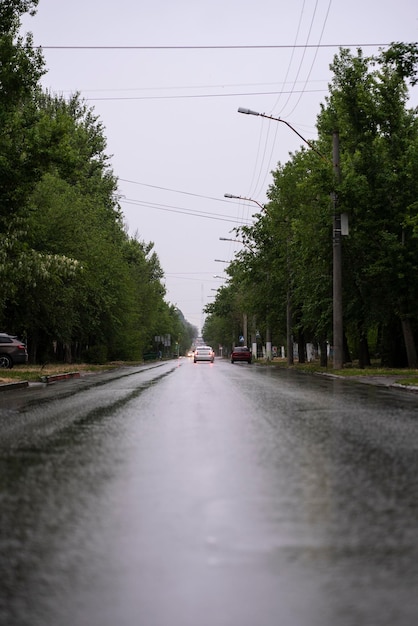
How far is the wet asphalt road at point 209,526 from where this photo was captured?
3527mm

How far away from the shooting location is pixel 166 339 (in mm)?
128250

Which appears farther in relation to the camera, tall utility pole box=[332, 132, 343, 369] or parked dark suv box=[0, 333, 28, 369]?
parked dark suv box=[0, 333, 28, 369]

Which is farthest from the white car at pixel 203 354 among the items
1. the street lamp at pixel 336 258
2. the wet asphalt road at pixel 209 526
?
the wet asphalt road at pixel 209 526

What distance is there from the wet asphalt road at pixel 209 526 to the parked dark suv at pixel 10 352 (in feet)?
84.5

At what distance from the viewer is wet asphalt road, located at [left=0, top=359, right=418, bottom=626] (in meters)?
3.53

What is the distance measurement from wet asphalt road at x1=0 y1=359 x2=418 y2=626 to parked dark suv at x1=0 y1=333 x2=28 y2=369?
25744 mm

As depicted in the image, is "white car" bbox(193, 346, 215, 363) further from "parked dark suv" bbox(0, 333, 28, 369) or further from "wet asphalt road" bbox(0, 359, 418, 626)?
"wet asphalt road" bbox(0, 359, 418, 626)

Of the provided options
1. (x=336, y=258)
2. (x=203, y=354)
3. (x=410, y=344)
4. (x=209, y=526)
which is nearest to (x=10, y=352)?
(x=336, y=258)

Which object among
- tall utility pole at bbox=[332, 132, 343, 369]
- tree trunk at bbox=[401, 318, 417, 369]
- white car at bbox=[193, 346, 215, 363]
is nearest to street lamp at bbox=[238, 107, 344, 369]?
tall utility pole at bbox=[332, 132, 343, 369]

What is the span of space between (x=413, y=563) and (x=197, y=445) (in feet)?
15.5

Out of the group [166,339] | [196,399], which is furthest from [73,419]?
[166,339]

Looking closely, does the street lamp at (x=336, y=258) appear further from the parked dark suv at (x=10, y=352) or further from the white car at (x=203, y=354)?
the white car at (x=203, y=354)

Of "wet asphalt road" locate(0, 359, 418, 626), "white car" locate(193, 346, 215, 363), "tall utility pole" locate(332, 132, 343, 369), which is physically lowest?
"wet asphalt road" locate(0, 359, 418, 626)

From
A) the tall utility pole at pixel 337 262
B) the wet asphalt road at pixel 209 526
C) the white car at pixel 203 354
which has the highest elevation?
the tall utility pole at pixel 337 262
